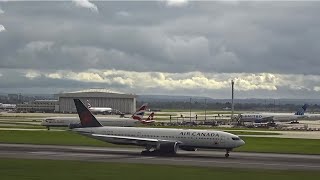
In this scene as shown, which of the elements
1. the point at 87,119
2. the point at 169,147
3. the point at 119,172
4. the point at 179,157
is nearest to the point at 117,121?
the point at 87,119

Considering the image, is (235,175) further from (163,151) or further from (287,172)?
(163,151)

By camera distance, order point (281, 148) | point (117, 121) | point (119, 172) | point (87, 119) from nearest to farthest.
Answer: point (119, 172) → point (87, 119) → point (281, 148) → point (117, 121)

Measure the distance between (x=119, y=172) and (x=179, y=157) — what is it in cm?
1699

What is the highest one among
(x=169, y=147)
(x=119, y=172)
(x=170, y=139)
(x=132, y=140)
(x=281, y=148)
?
(x=170, y=139)

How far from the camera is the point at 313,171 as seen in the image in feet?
152

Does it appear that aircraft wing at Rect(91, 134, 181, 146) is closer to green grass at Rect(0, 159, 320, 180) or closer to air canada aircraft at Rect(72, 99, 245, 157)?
air canada aircraft at Rect(72, 99, 245, 157)

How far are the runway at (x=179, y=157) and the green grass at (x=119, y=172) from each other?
420cm

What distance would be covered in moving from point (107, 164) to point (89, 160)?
417cm

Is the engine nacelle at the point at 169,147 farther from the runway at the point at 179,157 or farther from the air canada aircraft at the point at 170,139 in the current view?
the runway at the point at 179,157

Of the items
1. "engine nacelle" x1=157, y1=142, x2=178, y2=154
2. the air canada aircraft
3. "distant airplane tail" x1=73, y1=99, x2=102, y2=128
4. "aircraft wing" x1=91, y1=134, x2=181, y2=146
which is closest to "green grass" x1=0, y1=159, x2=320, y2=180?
"engine nacelle" x1=157, y1=142, x2=178, y2=154

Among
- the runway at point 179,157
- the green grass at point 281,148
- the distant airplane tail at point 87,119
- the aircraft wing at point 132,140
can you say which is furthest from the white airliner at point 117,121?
the aircraft wing at point 132,140

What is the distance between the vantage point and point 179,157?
58562 millimetres

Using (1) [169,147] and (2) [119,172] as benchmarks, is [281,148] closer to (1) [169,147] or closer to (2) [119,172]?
(1) [169,147]

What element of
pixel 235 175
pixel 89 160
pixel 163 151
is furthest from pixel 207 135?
pixel 235 175
